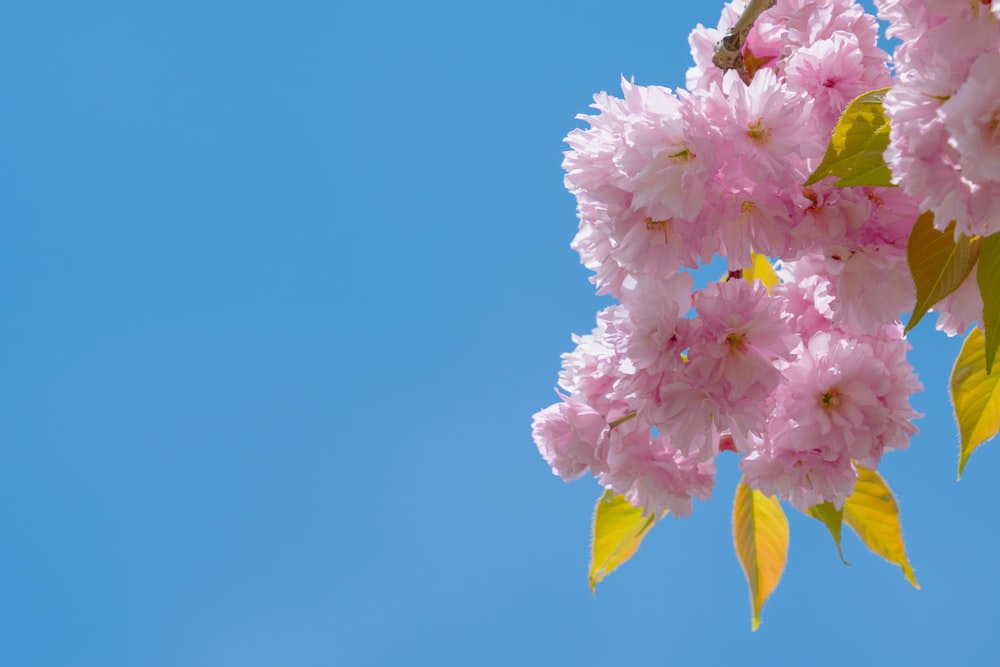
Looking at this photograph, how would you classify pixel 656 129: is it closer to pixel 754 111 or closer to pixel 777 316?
pixel 754 111

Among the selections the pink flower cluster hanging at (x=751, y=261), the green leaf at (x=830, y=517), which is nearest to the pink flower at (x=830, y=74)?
the pink flower cluster hanging at (x=751, y=261)

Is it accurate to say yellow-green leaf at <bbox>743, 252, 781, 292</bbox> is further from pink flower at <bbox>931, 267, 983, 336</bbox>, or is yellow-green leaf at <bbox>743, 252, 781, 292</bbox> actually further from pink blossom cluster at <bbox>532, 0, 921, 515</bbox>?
pink flower at <bbox>931, 267, 983, 336</bbox>

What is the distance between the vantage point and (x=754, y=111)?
0.68m

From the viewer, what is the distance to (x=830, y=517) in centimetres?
93

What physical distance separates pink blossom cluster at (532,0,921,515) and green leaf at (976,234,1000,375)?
0.10 metres

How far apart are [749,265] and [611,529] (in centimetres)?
38

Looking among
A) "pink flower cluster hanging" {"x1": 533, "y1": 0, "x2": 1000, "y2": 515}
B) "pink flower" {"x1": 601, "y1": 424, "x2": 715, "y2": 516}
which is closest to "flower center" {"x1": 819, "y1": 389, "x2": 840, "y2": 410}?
"pink flower cluster hanging" {"x1": 533, "y1": 0, "x2": 1000, "y2": 515}

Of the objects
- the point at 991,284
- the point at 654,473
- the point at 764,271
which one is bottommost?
the point at 991,284

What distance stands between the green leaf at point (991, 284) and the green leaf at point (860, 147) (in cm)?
7

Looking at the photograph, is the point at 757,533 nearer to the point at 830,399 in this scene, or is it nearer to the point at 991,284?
the point at 830,399

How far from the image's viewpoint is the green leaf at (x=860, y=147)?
23.7 inches

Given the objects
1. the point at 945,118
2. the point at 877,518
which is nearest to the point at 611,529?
the point at 877,518

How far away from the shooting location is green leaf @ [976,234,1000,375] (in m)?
0.61

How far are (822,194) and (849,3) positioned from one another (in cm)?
21
